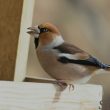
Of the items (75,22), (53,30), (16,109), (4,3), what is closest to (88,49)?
(75,22)

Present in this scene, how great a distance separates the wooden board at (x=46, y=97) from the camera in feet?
6.51

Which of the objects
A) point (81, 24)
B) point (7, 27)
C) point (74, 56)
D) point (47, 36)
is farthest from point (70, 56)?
point (81, 24)

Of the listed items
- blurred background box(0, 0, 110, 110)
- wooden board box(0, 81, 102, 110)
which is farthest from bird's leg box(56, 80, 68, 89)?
blurred background box(0, 0, 110, 110)

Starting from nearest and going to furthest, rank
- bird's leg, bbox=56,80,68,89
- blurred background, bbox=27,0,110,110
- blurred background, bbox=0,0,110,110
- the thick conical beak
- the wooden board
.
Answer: the wooden board, bird's leg, bbox=56,80,68,89, the thick conical beak, blurred background, bbox=0,0,110,110, blurred background, bbox=27,0,110,110

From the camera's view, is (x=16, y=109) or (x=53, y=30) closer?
(x=16, y=109)

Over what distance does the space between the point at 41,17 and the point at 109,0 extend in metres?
0.45

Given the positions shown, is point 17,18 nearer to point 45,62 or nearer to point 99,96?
point 45,62

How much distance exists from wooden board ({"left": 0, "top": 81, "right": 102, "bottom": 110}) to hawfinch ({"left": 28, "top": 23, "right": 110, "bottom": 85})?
67 millimetres

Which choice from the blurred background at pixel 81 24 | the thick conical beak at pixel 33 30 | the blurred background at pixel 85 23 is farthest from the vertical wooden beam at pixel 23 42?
the blurred background at pixel 85 23

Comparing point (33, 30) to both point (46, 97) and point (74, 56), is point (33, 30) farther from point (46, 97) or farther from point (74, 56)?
point (46, 97)

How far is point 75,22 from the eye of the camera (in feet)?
10.7

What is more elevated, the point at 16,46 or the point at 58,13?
the point at 58,13

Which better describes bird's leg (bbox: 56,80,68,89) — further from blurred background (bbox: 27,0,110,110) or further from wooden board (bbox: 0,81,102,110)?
blurred background (bbox: 27,0,110,110)

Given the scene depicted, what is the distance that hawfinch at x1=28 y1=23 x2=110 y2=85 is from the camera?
237cm
